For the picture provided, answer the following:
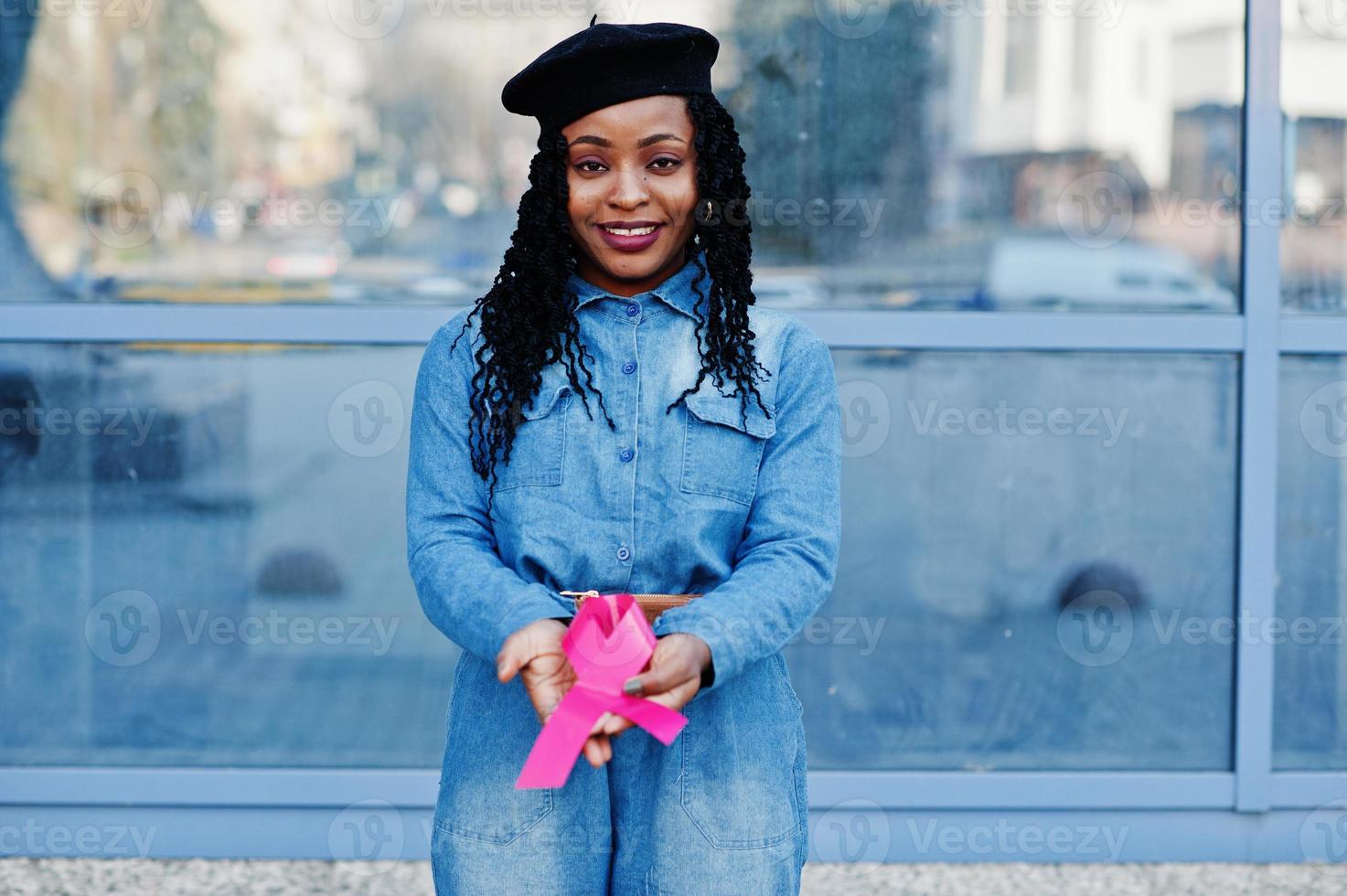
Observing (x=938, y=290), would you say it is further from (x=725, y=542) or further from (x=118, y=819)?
(x=118, y=819)

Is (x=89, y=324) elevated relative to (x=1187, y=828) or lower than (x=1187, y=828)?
elevated

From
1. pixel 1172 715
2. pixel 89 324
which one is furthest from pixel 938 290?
pixel 89 324

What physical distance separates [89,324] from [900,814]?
232 centimetres

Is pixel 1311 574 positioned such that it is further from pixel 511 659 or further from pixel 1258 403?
pixel 511 659

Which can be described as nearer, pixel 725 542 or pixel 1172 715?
pixel 725 542

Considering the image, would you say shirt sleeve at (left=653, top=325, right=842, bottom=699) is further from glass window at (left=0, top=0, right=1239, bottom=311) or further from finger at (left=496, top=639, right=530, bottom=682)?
glass window at (left=0, top=0, right=1239, bottom=311)

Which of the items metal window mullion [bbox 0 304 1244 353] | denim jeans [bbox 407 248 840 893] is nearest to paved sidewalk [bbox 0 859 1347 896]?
metal window mullion [bbox 0 304 1244 353]

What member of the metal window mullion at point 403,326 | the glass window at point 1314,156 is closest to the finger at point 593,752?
the metal window mullion at point 403,326

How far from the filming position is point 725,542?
1785mm

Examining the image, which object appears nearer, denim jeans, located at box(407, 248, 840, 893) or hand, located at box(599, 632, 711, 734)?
hand, located at box(599, 632, 711, 734)

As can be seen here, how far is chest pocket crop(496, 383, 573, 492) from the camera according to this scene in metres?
1.77

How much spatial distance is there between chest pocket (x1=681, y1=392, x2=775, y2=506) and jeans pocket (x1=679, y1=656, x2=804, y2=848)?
0.23 meters

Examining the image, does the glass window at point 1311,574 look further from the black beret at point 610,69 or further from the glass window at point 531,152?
the black beret at point 610,69

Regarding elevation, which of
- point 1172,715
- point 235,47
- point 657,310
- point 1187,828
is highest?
point 235,47
